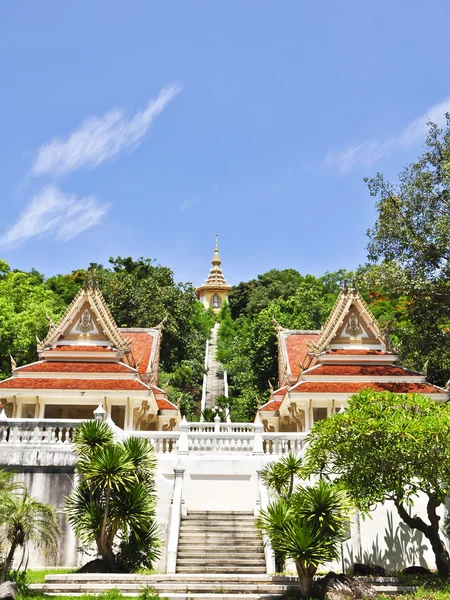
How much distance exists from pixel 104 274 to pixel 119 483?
3451 cm

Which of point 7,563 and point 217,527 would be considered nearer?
point 7,563

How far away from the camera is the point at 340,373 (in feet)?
79.4

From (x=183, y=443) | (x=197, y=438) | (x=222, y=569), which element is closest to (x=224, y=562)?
(x=222, y=569)

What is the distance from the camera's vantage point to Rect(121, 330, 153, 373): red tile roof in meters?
27.8

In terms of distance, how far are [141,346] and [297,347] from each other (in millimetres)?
7419

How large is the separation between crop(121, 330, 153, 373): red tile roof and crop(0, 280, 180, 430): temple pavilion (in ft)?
0.19

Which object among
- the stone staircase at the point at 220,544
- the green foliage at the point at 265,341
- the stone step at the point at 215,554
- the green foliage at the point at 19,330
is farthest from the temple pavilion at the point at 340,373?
the green foliage at the point at 19,330

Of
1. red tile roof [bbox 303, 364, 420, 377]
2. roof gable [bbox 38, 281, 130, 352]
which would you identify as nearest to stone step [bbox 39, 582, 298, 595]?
red tile roof [bbox 303, 364, 420, 377]

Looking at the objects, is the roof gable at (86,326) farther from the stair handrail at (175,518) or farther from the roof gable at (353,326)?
the stair handrail at (175,518)

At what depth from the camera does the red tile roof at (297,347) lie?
93.8ft

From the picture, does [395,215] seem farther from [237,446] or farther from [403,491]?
[403,491]

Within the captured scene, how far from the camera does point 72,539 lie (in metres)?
15.2

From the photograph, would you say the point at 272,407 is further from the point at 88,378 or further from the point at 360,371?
the point at 88,378

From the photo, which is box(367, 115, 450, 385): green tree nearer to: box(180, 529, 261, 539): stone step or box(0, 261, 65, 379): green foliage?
box(180, 529, 261, 539): stone step
